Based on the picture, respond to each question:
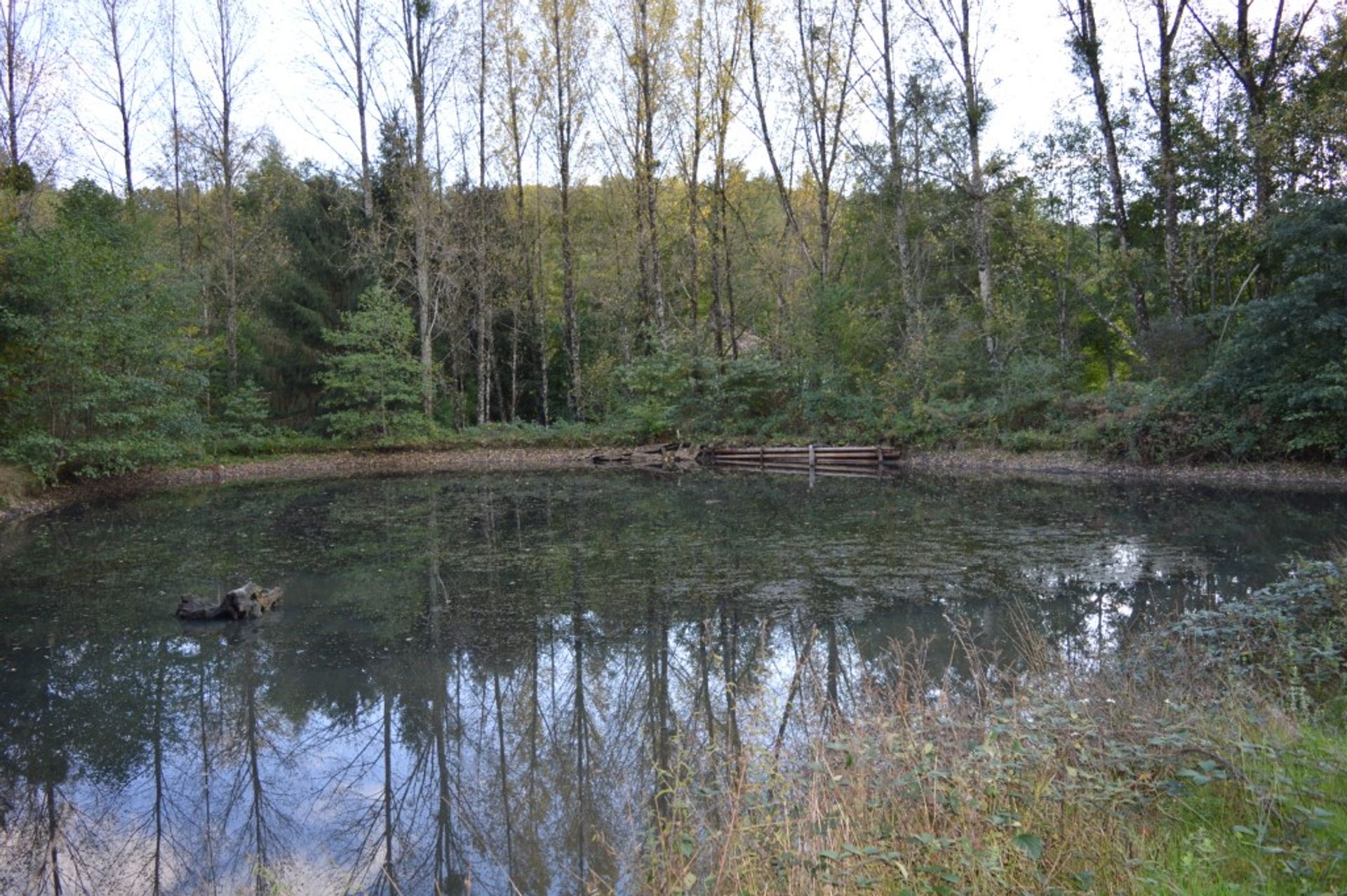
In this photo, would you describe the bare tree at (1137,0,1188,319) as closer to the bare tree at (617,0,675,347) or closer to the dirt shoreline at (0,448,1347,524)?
the dirt shoreline at (0,448,1347,524)

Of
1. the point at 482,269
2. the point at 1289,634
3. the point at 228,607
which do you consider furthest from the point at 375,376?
the point at 1289,634

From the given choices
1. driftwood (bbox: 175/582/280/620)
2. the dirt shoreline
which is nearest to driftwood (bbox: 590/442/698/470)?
→ the dirt shoreline

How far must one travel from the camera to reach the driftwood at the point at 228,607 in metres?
8.33

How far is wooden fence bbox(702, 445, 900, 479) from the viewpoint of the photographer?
22.8 m

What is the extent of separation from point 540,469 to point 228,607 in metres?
16.4

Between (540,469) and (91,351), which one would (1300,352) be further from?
(91,351)

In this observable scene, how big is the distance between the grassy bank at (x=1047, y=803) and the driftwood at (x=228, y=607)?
18.7 feet

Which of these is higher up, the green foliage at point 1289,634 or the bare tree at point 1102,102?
the bare tree at point 1102,102

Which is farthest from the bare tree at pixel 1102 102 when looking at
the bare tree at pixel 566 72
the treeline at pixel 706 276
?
the bare tree at pixel 566 72

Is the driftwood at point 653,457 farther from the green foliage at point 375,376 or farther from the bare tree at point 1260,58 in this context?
the bare tree at point 1260,58

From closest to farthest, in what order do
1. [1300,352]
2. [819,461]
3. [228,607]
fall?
[228,607] → [1300,352] → [819,461]

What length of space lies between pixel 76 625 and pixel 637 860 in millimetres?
7129

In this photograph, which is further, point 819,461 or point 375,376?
point 375,376

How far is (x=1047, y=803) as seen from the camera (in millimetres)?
3162
